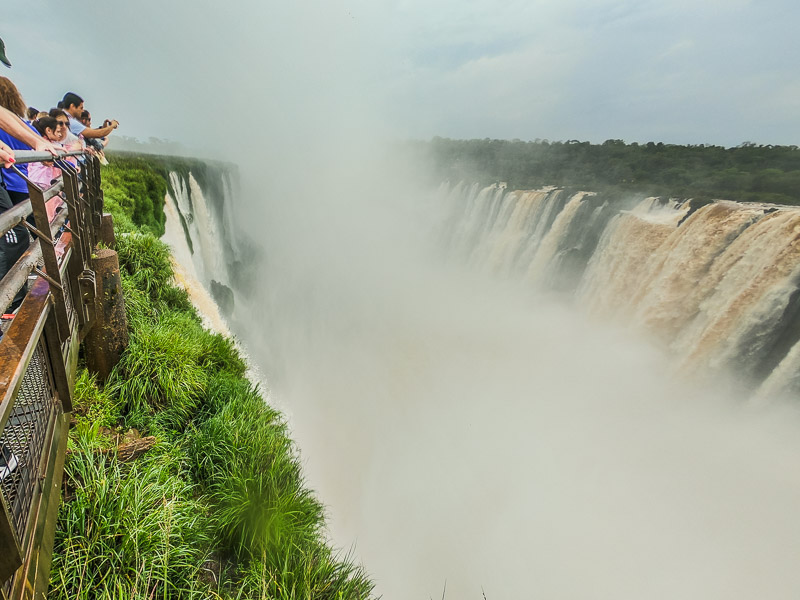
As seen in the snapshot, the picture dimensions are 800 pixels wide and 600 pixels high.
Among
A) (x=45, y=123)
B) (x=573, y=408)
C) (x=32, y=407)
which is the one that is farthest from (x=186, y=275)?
(x=573, y=408)

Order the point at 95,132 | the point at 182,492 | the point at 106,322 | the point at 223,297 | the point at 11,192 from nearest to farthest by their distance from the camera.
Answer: the point at 11,192, the point at 182,492, the point at 106,322, the point at 95,132, the point at 223,297

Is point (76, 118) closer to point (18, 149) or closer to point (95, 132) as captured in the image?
point (95, 132)

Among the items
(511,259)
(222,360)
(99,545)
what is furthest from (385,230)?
(99,545)

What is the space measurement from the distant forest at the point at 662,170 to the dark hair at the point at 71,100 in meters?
18.5

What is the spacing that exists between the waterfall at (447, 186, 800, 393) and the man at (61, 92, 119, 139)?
15.0 m

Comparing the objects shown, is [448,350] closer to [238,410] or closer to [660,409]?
[660,409]

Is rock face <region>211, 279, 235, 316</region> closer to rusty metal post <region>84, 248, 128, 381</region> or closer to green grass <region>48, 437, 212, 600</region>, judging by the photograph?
rusty metal post <region>84, 248, 128, 381</region>

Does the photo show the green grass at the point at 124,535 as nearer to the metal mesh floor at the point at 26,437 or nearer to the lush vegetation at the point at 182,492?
the lush vegetation at the point at 182,492

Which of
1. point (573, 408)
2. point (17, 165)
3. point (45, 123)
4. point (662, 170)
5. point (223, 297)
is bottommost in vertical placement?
point (573, 408)

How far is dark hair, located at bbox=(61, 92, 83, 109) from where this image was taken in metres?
5.25

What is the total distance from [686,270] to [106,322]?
14403mm

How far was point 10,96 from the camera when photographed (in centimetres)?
305

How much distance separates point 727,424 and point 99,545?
13.1 metres

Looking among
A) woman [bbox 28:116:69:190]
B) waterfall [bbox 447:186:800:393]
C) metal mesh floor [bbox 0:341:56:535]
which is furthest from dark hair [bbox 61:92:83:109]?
waterfall [bbox 447:186:800:393]
